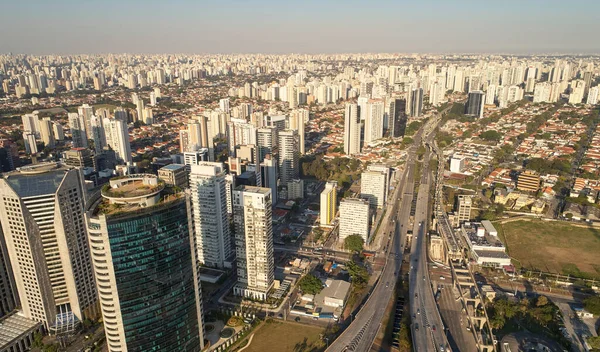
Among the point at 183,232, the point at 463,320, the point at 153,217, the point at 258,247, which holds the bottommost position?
the point at 463,320

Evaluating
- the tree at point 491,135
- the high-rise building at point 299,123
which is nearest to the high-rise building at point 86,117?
the high-rise building at point 299,123

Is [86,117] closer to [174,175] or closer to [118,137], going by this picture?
[118,137]

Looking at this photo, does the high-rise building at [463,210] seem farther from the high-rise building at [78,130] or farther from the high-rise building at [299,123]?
the high-rise building at [78,130]

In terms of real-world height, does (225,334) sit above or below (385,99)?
below

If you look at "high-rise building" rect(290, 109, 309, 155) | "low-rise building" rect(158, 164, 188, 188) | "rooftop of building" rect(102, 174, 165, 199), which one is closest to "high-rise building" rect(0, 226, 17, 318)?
"rooftop of building" rect(102, 174, 165, 199)

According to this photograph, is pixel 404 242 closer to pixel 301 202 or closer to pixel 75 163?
pixel 301 202

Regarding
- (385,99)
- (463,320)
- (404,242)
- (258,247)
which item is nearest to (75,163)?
(258,247)

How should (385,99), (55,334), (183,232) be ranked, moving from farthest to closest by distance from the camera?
(385,99) → (55,334) → (183,232)
